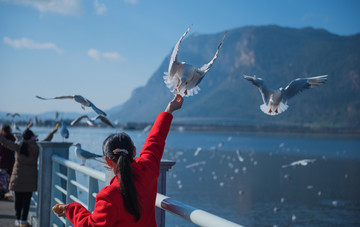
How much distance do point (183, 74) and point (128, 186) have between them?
0.59 meters

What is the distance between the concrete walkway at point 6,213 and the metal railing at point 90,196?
1.27m

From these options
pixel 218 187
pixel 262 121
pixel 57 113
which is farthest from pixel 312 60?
pixel 57 113

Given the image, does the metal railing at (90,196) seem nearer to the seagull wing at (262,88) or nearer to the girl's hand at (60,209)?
the girl's hand at (60,209)

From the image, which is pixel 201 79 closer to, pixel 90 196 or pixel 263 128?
pixel 90 196

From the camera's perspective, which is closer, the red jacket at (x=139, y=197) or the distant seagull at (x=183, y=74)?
the red jacket at (x=139, y=197)

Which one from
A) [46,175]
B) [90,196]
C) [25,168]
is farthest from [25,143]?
[90,196]

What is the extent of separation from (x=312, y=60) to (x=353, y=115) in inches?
937

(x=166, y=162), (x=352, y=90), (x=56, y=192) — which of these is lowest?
(x=56, y=192)

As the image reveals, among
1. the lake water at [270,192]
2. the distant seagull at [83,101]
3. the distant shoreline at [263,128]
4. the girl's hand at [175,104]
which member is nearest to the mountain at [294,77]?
the distant shoreline at [263,128]

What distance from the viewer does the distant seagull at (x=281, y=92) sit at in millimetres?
2379

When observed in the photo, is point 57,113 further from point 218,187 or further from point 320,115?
point 320,115

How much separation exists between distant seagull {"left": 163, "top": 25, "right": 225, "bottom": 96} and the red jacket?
0.16 metres

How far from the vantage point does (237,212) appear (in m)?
19.7

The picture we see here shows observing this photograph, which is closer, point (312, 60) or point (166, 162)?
point (166, 162)
